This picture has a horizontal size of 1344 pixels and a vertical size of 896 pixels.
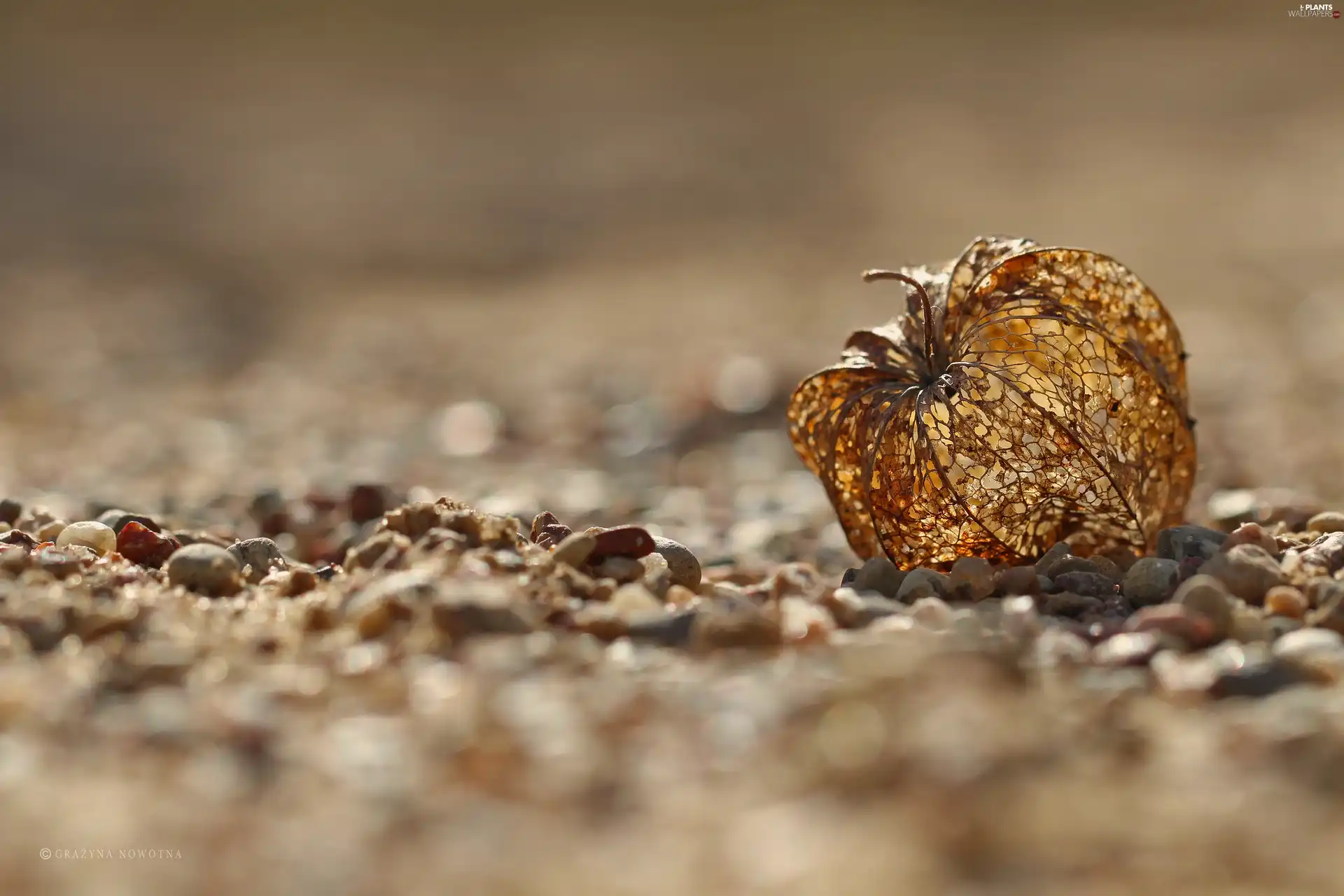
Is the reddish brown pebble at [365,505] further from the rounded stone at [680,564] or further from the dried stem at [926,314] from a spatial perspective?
the dried stem at [926,314]

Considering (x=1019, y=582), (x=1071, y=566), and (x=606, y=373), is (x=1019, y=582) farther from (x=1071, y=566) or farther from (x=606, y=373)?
(x=606, y=373)

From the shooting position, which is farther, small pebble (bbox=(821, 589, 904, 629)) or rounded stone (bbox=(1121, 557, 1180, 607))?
rounded stone (bbox=(1121, 557, 1180, 607))

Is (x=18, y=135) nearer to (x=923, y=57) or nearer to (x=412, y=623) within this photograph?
(x=923, y=57)

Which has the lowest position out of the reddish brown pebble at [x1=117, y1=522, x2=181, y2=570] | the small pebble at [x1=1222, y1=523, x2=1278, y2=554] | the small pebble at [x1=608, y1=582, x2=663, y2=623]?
the small pebble at [x1=1222, y1=523, x2=1278, y2=554]

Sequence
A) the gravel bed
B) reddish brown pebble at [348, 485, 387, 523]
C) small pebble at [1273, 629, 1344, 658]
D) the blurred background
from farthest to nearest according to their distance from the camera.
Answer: the blurred background, reddish brown pebble at [348, 485, 387, 523], small pebble at [1273, 629, 1344, 658], the gravel bed

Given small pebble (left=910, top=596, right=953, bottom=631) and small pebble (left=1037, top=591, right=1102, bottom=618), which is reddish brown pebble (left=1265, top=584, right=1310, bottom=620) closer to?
small pebble (left=1037, top=591, right=1102, bottom=618)

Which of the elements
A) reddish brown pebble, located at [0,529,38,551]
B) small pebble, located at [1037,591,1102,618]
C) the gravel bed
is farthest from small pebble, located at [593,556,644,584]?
reddish brown pebble, located at [0,529,38,551]
